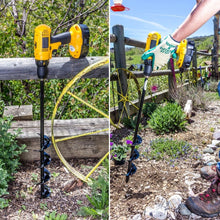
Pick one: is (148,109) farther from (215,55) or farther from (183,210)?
(215,55)

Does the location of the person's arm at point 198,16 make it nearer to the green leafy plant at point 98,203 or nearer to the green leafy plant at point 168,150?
the green leafy plant at point 98,203

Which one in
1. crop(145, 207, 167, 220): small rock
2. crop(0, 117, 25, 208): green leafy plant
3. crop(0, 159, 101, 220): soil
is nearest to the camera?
crop(145, 207, 167, 220): small rock

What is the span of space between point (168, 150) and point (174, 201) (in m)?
0.58

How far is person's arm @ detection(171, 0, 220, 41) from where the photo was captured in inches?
40.4

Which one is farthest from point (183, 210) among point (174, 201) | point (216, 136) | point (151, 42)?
point (216, 136)

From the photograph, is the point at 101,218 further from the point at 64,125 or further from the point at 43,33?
the point at 43,33

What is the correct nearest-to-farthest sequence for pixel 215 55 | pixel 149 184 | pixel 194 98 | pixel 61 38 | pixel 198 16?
pixel 198 16
pixel 61 38
pixel 149 184
pixel 194 98
pixel 215 55

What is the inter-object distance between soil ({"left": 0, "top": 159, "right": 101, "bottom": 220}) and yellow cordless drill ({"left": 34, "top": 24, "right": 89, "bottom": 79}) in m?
0.69

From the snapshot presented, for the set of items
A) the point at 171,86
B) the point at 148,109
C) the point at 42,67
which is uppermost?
the point at 42,67

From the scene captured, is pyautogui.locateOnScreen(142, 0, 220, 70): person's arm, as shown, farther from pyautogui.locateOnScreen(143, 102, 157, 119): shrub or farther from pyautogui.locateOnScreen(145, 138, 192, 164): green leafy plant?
pyautogui.locateOnScreen(143, 102, 157, 119): shrub

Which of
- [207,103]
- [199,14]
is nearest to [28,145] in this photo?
[199,14]

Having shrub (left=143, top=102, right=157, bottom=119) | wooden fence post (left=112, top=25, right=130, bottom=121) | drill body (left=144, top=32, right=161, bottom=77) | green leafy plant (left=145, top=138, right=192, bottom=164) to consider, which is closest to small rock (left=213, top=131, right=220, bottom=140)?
green leafy plant (left=145, top=138, right=192, bottom=164)

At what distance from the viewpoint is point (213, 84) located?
5449 millimetres

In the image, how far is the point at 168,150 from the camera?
6.25 ft
